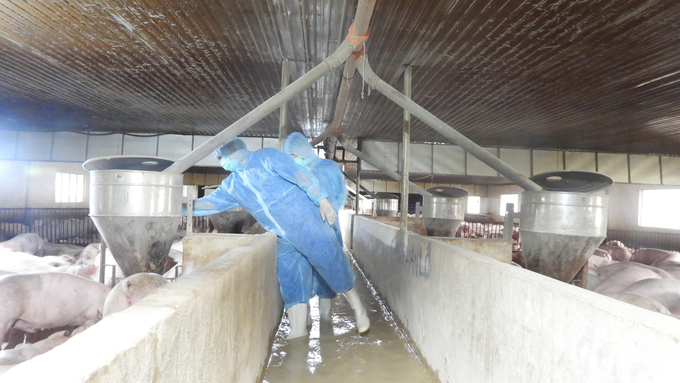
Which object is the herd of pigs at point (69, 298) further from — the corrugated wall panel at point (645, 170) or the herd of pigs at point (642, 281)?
the corrugated wall panel at point (645, 170)

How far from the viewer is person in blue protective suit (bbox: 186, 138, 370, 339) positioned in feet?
13.0

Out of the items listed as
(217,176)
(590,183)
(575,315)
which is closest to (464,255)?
(575,315)

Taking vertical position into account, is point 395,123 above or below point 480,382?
above

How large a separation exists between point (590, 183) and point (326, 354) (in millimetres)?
4000

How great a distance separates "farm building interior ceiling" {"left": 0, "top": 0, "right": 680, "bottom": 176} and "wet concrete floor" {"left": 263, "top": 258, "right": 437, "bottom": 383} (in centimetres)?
332

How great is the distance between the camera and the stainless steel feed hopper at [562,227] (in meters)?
4.29

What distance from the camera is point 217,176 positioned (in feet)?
72.1

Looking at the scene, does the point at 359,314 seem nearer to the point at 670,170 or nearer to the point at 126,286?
the point at 126,286

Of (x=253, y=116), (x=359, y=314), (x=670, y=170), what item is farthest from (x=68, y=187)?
(x=670, y=170)

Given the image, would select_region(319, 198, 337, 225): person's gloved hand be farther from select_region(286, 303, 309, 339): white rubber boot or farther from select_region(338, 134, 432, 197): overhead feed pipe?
select_region(338, 134, 432, 197): overhead feed pipe

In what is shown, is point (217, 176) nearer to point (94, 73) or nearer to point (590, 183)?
point (94, 73)

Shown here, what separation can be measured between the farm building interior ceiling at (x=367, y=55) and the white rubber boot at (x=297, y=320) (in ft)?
10.4

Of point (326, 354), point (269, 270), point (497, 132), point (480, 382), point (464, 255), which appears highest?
point (497, 132)

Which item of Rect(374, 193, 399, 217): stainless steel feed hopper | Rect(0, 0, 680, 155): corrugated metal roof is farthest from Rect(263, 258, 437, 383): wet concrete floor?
Rect(374, 193, 399, 217): stainless steel feed hopper
